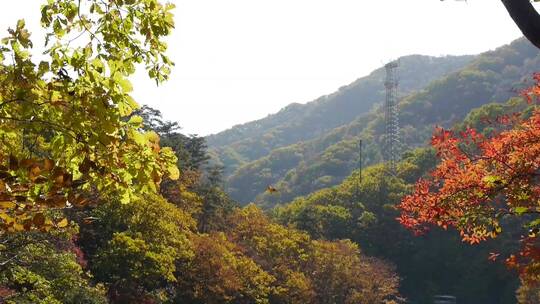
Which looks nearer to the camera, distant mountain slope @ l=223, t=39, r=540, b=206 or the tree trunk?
the tree trunk

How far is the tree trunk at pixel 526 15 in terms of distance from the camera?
3.82m

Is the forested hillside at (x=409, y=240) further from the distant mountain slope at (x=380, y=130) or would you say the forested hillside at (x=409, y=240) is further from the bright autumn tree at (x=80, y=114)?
the bright autumn tree at (x=80, y=114)

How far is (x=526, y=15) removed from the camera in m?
3.84

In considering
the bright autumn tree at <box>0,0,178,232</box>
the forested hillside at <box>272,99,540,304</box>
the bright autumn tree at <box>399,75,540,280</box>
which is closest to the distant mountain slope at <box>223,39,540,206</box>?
the forested hillside at <box>272,99,540,304</box>

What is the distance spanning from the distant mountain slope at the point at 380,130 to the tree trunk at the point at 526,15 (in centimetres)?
11117

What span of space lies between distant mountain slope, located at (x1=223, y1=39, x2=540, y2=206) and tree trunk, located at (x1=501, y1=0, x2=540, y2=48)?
11117 cm

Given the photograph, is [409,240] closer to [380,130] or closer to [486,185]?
[486,185]

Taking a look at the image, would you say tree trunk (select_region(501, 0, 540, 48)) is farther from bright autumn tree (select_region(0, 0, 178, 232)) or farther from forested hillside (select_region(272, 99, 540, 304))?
forested hillside (select_region(272, 99, 540, 304))

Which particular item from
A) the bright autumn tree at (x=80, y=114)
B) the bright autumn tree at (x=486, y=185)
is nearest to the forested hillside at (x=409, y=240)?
the bright autumn tree at (x=486, y=185)

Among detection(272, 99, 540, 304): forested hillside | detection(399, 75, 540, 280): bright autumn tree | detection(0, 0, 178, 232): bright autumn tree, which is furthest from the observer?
detection(272, 99, 540, 304): forested hillside

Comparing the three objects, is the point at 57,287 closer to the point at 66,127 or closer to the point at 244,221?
the point at 66,127

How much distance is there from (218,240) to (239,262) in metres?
1.83

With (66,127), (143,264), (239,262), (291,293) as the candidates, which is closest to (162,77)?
(66,127)

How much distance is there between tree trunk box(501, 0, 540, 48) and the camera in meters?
3.82
